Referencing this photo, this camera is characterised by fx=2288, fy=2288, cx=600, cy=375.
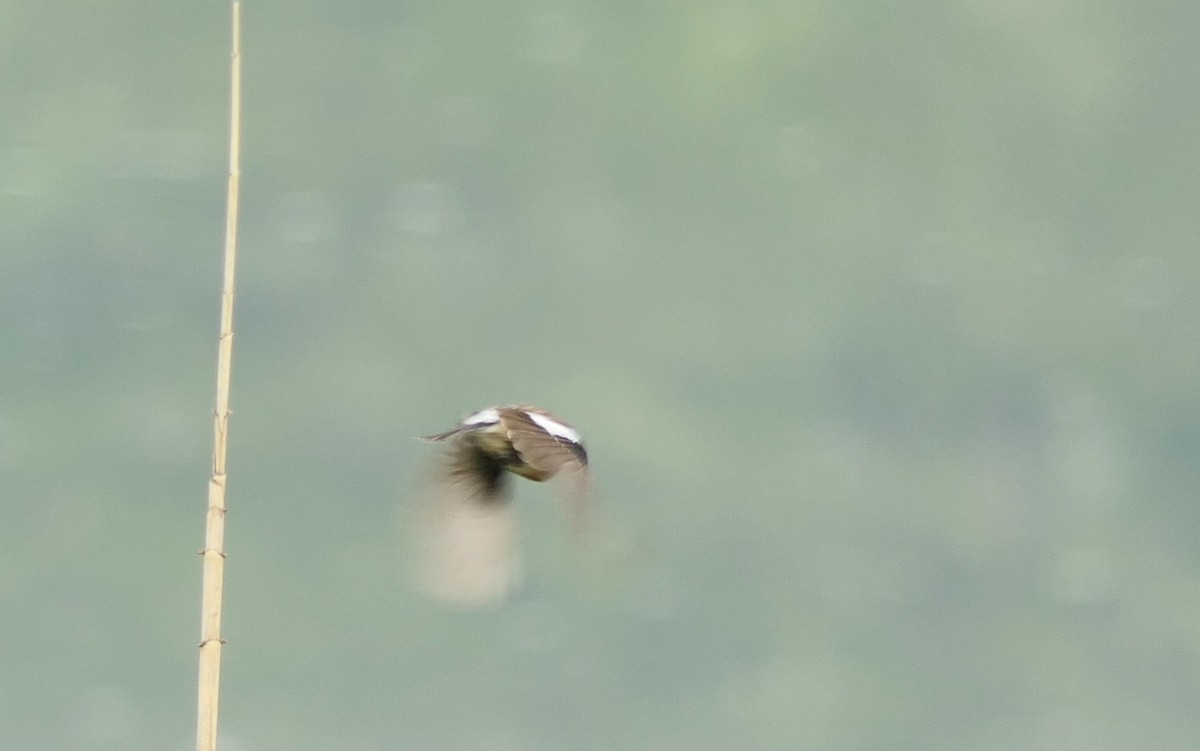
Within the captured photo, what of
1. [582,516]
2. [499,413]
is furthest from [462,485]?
[582,516]

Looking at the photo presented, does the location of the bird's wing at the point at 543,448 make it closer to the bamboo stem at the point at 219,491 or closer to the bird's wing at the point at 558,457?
the bird's wing at the point at 558,457

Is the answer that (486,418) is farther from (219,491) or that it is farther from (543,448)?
(219,491)

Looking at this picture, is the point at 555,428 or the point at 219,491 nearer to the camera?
the point at 219,491

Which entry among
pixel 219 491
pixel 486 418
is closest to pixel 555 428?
pixel 486 418

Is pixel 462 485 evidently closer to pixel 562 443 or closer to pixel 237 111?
pixel 562 443

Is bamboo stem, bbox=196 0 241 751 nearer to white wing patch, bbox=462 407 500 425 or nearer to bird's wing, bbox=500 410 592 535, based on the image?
bird's wing, bbox=500 410 592 535

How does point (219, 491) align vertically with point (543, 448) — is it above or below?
below

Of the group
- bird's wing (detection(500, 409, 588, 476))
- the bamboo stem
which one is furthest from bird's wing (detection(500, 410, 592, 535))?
the bamboo stem

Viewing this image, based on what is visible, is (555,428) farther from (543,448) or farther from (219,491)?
(219,491)
